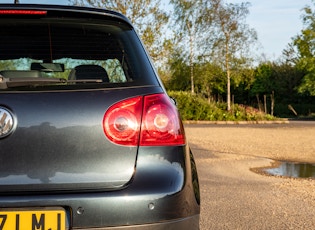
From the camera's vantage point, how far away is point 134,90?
8.00ft

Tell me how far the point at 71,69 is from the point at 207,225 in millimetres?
2689


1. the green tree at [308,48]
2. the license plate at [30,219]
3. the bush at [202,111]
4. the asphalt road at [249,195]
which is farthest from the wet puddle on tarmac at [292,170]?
the green tree at [308,48]

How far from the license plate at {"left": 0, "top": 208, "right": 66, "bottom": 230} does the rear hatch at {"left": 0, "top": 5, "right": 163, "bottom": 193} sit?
0.10 meters

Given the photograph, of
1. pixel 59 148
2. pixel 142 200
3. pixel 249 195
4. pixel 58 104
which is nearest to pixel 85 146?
pixel 59 148

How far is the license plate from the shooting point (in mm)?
2154

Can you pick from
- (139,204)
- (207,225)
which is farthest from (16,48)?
(207,225)

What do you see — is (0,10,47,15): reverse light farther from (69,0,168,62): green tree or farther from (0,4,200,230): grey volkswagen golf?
(69,0,168,62): green tree

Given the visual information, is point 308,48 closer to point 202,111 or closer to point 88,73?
point 202,111

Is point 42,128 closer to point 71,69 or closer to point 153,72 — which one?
point 71,69

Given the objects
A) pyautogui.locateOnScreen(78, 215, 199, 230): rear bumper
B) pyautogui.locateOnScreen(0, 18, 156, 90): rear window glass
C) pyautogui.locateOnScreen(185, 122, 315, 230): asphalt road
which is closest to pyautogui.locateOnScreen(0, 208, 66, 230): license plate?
pyautogui.locateOnScreen(78, 215, 199, 230): rear bumper

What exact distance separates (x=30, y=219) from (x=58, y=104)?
0.52 meters

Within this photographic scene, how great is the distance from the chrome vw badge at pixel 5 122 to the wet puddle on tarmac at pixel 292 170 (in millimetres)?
6865

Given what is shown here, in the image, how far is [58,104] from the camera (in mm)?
2283

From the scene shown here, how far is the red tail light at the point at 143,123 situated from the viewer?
2.34 metres
